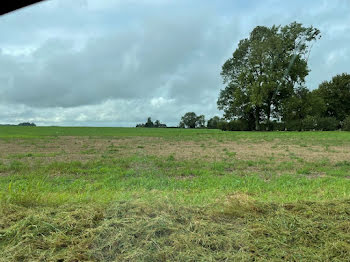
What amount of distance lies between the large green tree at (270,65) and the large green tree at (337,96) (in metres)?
32.7

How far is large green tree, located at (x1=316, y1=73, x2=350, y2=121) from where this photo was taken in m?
35.7

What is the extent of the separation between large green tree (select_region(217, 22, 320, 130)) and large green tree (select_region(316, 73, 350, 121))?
3266 cm

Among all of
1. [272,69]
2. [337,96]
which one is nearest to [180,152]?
[272,69]

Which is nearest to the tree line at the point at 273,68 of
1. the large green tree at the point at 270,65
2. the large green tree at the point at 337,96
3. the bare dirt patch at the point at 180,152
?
the large green tree at the point at 270,65

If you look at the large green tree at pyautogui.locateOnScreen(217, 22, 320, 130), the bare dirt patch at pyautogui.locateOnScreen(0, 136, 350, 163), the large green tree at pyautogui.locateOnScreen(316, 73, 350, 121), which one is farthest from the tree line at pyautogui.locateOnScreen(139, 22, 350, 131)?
the large green tree at pyautogui.locateOnScreen(316, 73, 350, 121)

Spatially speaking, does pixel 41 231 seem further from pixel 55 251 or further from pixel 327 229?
pixel 327 229

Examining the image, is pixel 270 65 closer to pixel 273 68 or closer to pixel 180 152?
pixel 273 68

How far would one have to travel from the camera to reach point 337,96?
39.9 m

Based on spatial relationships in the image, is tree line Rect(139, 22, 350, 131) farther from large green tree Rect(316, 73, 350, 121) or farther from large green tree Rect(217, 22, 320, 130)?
large green tree Rect(316, 73, 350, 121)

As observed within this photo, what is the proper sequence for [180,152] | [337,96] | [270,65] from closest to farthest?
[270,65] → [180,152] → [337,96]

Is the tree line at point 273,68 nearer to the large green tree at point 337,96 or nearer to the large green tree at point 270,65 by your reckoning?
the large green tree at point 270,65

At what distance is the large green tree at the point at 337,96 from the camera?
3574cm

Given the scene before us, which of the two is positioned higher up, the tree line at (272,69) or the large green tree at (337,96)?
the large green tree at (337,96)

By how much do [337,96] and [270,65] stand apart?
41814mm
